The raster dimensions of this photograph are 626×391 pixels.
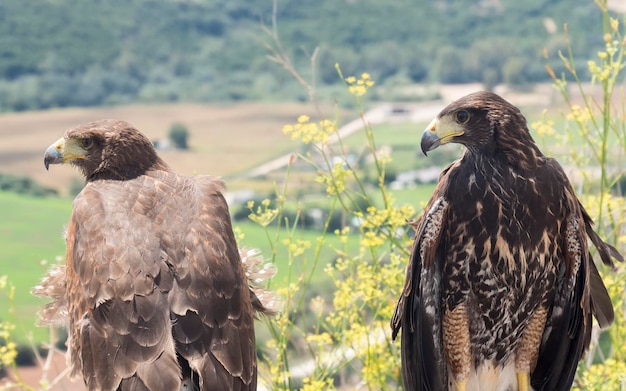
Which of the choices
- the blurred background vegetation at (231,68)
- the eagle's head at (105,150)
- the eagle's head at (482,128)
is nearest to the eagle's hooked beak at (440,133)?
the eagle's head at (482,128)

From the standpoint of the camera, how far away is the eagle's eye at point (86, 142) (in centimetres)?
445

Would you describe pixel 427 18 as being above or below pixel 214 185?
below

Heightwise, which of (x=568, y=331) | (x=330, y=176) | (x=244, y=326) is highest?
(x=330, y=176)

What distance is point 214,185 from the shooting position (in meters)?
4.32

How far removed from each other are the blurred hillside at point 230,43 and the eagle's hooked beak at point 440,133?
654 inches

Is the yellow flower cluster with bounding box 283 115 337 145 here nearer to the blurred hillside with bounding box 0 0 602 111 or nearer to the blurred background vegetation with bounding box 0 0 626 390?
the blurred background vegetation with bounding box 0 0 626 390

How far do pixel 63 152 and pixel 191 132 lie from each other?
15308 millimetres

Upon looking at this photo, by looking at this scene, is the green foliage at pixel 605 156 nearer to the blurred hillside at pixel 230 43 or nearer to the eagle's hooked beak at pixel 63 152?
the eagle's hooked beak at pixel 63 152

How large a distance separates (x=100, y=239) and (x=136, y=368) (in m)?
0.57

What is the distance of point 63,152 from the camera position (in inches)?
175

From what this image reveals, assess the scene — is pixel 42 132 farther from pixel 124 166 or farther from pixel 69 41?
pixel 124 166

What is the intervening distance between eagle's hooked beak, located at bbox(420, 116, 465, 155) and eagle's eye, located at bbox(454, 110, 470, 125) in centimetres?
2

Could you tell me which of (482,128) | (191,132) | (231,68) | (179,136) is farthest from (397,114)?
(482,128)

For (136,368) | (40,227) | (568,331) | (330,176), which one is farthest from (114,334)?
(40,227)
